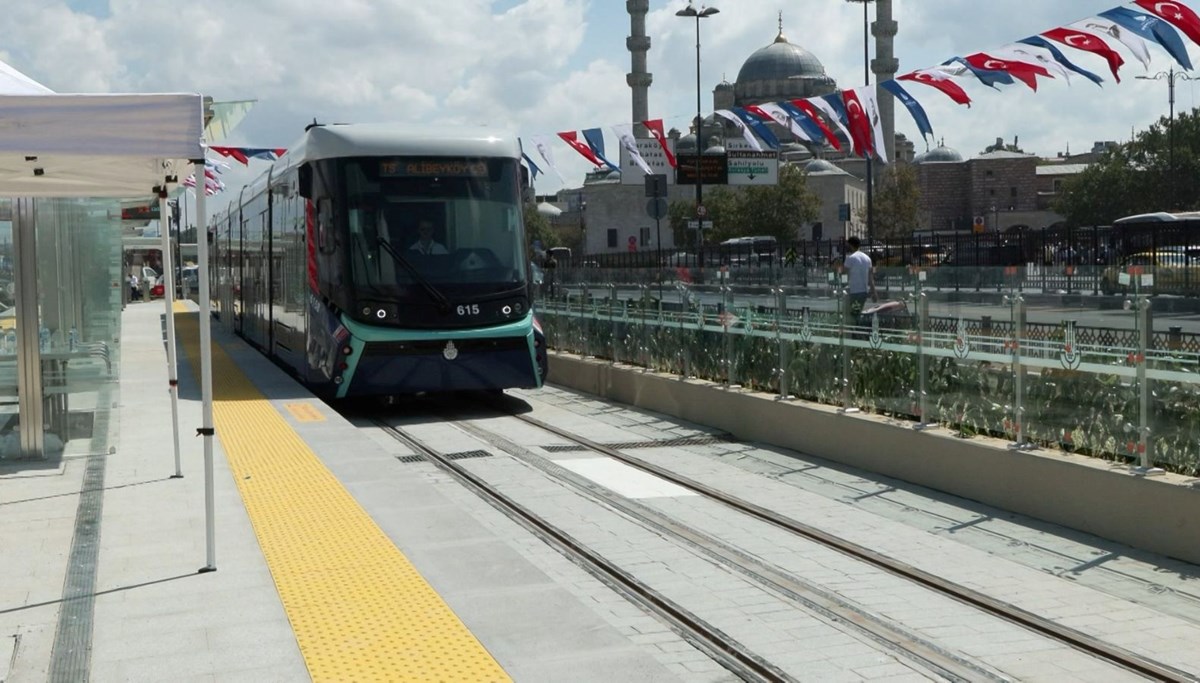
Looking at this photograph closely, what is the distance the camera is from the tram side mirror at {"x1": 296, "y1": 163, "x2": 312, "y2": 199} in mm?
15836

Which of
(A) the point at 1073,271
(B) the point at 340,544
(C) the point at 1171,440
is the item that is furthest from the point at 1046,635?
(A) the point at 1073,271

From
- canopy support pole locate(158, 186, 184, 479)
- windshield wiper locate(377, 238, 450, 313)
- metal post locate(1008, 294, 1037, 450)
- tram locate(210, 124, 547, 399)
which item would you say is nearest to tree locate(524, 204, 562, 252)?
tram locate(210, 124, 547, 399)

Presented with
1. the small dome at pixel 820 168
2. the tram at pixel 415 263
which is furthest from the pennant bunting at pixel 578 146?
the small dome at pixel 820 168

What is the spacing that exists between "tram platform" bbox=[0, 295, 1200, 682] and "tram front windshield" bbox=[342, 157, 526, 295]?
3842mm

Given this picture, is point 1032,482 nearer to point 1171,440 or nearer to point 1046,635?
point 1171,440

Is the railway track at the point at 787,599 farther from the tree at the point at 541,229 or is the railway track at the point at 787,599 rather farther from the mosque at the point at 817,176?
the tree at the point at 541,229

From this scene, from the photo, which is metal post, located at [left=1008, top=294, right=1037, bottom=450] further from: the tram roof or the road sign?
the road sign

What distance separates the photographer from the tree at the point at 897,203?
85562mm

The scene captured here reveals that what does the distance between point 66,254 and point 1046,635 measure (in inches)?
349

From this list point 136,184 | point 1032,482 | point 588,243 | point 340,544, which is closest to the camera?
point 340,544

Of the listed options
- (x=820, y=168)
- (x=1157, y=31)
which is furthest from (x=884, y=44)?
(x=1157, y=31)

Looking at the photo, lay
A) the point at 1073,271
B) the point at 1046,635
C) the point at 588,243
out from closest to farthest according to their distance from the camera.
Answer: the point at 1046,635 < the point at 1073,271 < the point at 588,243

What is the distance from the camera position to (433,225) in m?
15.4

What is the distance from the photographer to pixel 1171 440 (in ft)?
28.6
